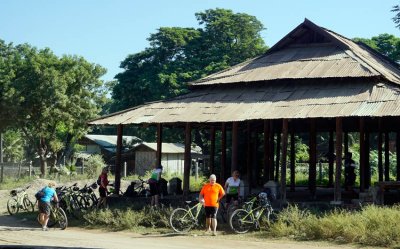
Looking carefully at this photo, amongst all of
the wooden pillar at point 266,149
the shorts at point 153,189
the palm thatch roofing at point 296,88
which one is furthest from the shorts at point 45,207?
the wooden pillar at point 266,149

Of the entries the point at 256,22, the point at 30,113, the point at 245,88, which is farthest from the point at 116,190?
the point at 256,22

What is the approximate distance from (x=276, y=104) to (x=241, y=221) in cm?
452

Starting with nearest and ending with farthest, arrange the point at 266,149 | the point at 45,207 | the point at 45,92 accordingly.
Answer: the point at 45,207
the point at 266,149
the point at 45,92

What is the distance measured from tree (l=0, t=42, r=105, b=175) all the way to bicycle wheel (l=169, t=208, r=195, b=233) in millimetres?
20725

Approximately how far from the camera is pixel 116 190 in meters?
20.3

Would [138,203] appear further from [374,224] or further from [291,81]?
[374,224]

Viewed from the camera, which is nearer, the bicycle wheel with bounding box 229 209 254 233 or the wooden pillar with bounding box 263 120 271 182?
the bicycle wheel with bounding box 229 209 254 233

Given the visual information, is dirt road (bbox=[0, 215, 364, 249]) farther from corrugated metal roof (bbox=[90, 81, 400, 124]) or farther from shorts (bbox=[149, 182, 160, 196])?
corrugated metal roof (bbox=[90, 81, 400, 124])

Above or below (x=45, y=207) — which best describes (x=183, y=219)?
below

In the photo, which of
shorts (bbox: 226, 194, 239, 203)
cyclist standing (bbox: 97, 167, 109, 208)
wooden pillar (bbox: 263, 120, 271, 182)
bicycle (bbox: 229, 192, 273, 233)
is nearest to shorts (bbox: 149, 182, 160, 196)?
cyclist standing (bbox: 97, 167, 109, 208)

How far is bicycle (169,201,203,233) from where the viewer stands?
15711mm

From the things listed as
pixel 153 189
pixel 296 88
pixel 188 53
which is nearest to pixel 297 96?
pixel 296 88

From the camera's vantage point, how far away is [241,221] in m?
15.4

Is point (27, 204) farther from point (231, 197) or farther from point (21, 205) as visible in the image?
point (231, 197)
